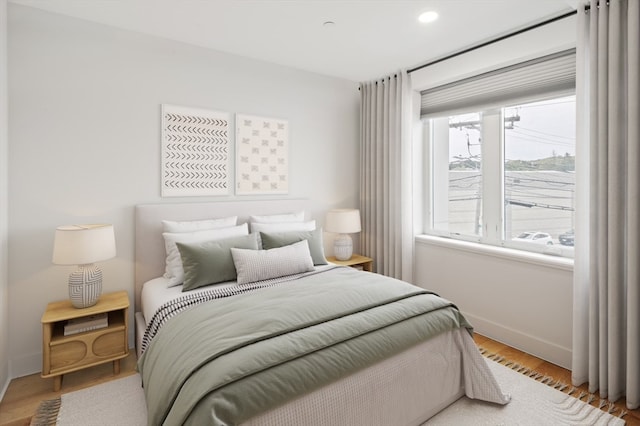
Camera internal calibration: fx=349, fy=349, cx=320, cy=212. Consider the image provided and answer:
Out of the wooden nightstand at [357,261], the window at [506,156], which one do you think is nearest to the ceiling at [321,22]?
the window at [506,156]

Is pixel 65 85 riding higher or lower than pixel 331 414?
higher

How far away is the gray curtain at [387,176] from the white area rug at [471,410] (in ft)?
5.43

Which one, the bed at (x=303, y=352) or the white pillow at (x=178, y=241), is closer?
the bed at (x=303, y=352)

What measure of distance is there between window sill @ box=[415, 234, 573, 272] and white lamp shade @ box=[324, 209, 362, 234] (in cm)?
71

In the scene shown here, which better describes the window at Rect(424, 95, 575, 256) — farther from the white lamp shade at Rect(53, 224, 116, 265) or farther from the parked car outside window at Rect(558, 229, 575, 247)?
the white lamp shade at Rect(53, 224, 116, 265)

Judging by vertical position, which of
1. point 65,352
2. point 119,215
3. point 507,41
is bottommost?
point 65,352

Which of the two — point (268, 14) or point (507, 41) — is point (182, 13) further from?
point (507, 41)

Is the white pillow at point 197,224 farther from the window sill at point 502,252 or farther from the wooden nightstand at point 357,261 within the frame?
the window sill at point 502,252

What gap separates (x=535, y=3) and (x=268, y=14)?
185 centimetres

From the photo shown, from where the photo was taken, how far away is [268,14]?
252cm

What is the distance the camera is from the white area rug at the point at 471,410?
2.01m

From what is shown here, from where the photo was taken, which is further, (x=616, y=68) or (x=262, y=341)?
(x=616, y=68)

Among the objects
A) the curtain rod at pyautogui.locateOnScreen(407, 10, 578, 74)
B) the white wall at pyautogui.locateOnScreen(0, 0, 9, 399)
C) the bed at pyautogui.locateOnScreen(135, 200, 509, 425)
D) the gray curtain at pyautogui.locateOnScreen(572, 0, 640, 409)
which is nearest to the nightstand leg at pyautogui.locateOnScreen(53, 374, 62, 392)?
the white wall at pyautogui.locateOnScreen(0, 0, 9, 399)

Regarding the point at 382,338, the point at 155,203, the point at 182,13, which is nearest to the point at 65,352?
the point at 155,203
